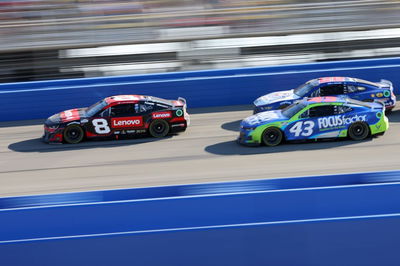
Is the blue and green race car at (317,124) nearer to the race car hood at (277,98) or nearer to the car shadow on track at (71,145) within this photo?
the race car hood at (277,98)

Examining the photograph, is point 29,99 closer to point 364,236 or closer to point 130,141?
point 130,141

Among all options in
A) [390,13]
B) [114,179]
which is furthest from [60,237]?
[390,13]

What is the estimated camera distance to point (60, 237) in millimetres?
6406

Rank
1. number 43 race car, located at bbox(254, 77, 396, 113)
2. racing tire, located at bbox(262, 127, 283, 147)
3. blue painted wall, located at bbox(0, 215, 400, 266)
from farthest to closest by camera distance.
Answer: number 43 race car, located at bbox(254, 77, 396, 113), racing tire, located at bbox(262, 127, 283, 147), blue painted wall, located at bbox(0, 215, 400, 266)

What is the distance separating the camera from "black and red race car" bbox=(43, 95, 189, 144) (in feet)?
48.2

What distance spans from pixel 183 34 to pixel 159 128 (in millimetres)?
7002

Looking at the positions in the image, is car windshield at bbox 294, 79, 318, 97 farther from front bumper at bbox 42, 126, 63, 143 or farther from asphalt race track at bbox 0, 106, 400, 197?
front bumper at bbox 42, 126, 63, 143

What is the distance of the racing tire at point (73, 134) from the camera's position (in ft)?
48.0

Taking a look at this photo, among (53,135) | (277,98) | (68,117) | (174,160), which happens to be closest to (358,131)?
(277,98)

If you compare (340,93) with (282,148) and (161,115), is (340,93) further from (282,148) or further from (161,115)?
(161,115)

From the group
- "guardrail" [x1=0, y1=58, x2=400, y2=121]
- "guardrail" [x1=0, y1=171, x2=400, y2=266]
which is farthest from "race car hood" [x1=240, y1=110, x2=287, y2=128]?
"guardrail" [x1=0, y1=171, x2=400, y2=266]

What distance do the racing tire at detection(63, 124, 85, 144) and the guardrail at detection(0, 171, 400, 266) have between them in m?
8.14

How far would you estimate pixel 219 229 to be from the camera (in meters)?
6.39

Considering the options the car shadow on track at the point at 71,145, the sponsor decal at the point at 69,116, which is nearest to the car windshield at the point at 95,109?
the sponsor decal at the point at 69,116
